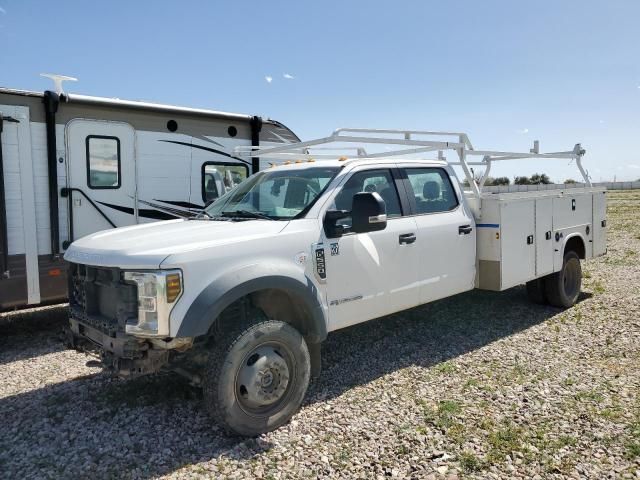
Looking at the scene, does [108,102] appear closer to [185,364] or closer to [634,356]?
[185,364]

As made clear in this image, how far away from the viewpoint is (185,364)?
392 cm

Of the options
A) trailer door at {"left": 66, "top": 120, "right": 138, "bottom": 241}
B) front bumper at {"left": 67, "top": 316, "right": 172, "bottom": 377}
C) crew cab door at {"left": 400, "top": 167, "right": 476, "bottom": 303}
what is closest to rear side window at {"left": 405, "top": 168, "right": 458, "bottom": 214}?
crew cab door at {"left": 400, "top": 167, "right": 476, "bottom": 303}

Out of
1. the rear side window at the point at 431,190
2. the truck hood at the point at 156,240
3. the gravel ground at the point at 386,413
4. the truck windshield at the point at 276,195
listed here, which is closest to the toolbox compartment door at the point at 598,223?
the gravel ground at the point at 386,413

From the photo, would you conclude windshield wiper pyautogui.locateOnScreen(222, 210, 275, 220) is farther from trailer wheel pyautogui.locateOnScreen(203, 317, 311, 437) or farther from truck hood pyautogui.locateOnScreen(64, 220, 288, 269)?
trailer wheel pyautogui.locateOnScreen(203, 317, 311, 437)

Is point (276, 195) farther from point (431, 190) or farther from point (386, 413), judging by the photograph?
point (386, 413)

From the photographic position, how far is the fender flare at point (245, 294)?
3.43 meters

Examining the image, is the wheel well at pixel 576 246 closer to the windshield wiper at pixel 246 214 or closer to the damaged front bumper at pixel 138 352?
the windshield wiper at pixel 246 214

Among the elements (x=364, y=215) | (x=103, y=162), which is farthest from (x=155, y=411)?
(x=103, y=162)

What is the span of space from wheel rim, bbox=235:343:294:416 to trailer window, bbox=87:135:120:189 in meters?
3.72

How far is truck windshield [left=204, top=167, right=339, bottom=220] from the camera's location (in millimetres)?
4480

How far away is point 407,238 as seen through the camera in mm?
4871

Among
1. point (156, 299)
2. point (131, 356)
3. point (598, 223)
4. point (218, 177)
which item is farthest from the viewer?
point (598, 223)

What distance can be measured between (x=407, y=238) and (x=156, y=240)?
2.27 m

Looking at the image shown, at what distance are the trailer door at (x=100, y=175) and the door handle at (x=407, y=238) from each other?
143 inches
